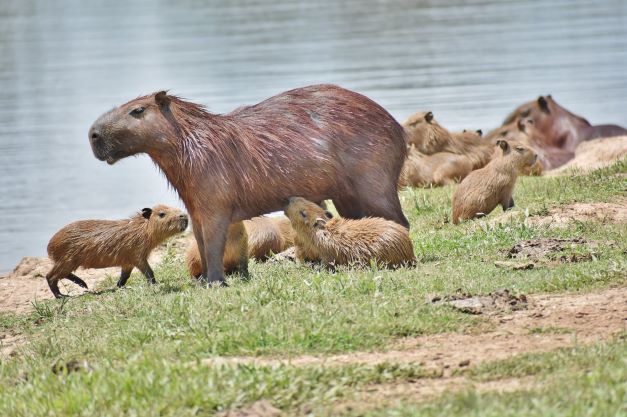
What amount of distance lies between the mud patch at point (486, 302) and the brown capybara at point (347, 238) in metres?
1.40

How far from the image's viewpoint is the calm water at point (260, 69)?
754 inches

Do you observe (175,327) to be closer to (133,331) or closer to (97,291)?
(133,331)

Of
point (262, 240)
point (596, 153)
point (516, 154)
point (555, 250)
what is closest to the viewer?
point (555, 250)

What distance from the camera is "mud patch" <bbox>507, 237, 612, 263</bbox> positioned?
8.26m

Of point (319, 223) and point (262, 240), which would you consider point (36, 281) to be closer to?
point (262, 240)

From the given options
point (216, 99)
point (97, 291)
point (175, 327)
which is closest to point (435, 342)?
point (175, 327)

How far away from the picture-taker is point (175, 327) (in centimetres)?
709

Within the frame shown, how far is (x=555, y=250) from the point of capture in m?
8.55

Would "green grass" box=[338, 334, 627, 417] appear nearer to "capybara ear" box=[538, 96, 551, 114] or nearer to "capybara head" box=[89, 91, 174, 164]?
"capybara head" box=[89, 91, 174, 164]

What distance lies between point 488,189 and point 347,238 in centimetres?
265

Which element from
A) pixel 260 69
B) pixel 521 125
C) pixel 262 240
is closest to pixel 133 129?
pixel 262 240

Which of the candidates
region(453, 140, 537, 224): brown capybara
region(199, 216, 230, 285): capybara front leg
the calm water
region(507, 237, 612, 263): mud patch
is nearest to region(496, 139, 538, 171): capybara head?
region(453, 140, 537, 224): brown capybara

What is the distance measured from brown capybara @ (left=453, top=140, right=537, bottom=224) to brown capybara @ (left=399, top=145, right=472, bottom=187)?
132 inches

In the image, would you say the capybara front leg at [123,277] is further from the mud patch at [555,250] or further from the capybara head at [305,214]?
the mud patch at [555,250]
